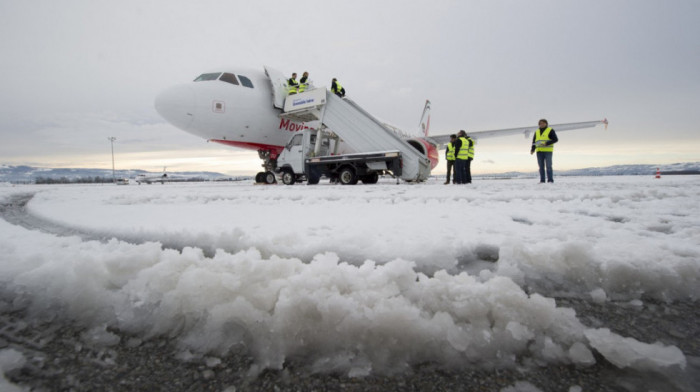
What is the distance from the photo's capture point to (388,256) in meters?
1.28

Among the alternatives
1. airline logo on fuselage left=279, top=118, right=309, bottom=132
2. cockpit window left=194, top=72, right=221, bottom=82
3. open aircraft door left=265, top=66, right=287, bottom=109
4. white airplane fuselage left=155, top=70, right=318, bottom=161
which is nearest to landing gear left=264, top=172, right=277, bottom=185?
white airplane fuselage left=155, top=70, right=318, bottom=161

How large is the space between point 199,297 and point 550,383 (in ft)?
2.89

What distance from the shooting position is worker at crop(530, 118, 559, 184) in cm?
720

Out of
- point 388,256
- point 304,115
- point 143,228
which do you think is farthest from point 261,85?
point 388,256

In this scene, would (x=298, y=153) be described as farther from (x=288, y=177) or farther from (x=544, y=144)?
(x=544, y=144)

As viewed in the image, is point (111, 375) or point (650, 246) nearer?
point (111, 375)

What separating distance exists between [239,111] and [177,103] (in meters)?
1.67

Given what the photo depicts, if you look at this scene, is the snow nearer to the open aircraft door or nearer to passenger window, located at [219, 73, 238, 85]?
passenger window, located at [219, 73, 238, 85]

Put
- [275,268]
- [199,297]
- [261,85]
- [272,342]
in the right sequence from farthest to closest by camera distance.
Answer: [261,85] < [275,268] < [199,297] < [272,342]

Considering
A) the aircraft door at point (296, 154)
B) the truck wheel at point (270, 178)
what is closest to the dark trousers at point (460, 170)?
the aircraft door at point (296, 154)

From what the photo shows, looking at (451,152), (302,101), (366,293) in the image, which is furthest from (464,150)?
(366,293)

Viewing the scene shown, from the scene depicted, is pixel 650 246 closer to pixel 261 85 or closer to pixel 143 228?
pixel 143 228

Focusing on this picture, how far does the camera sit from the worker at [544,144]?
23.6ft

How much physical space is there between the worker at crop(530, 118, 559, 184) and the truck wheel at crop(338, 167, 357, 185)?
15.0 feet
